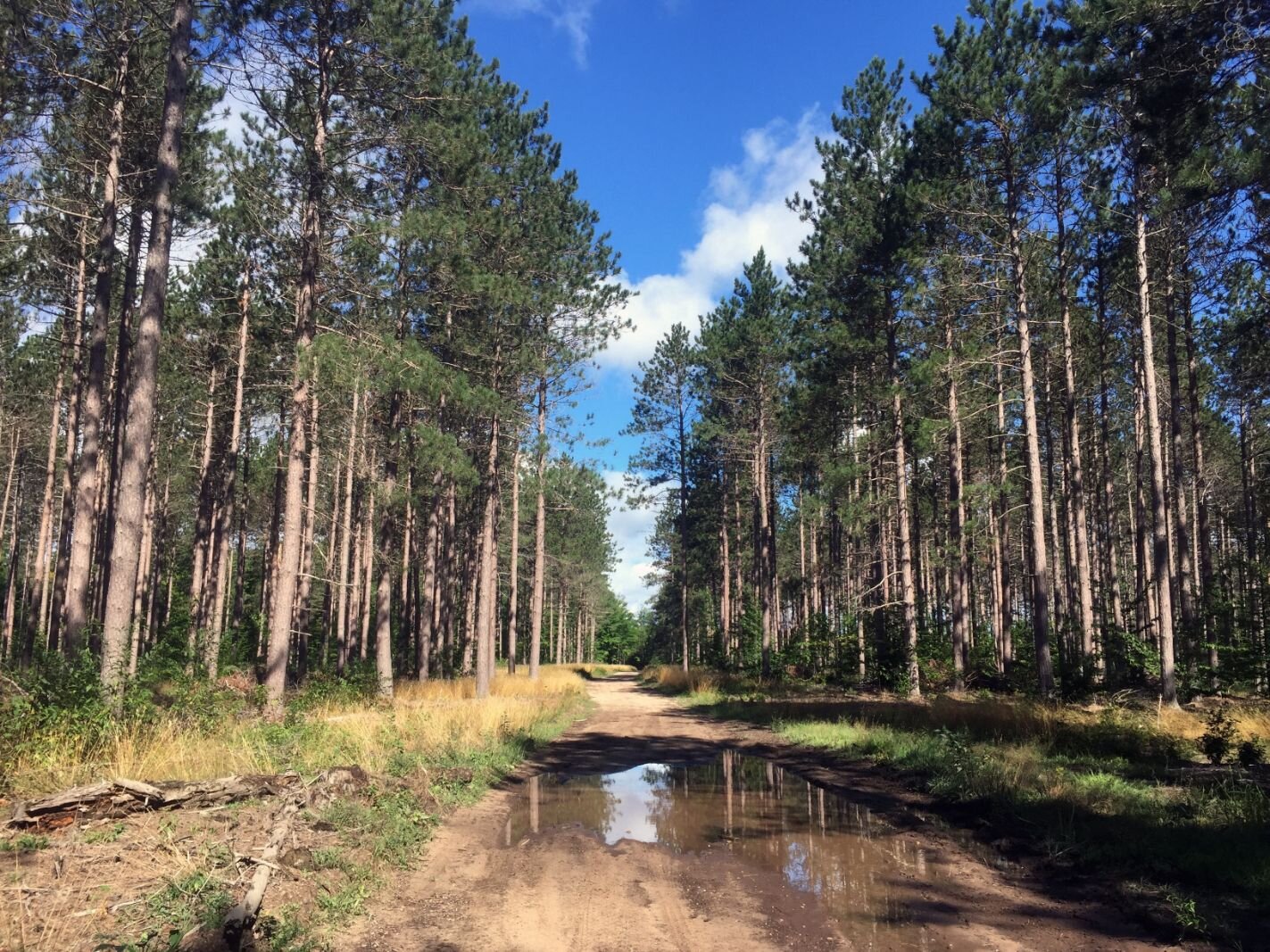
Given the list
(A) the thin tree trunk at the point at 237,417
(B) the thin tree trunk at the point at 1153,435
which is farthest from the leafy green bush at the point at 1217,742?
(A) the thin tree trunk at the point at 237,417

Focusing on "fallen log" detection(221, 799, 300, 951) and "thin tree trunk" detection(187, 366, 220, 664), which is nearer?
"fallen log" detection(221, 799, 300, 951)

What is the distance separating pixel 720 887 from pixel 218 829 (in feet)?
14.4

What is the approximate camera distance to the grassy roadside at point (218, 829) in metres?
4.40

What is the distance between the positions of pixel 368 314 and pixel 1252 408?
1277 inches

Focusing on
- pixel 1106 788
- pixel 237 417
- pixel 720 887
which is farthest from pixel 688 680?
pixel 720 887

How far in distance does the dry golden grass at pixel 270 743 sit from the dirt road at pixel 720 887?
215 cm

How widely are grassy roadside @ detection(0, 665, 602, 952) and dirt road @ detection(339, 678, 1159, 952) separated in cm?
46

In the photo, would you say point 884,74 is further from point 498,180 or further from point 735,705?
point 735,705

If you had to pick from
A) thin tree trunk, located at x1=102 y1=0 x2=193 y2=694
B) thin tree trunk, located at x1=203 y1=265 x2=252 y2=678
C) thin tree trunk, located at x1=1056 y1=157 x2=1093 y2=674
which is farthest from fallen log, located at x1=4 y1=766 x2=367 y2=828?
thin tree trunk, located at x1=1056 y1=157 x2=1093 y2=674

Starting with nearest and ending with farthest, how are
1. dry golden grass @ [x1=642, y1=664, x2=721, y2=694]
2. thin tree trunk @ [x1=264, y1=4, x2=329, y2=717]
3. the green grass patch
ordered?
the green grass patch
thin tree trunk @ [x1=264, y1=4, x2=329, y2=717]
dry golden grass @ [x1=642, y1=664, x2=721, y2=694]

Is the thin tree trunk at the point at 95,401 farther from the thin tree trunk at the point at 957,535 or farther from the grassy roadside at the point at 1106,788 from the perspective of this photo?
the thin tree trunk at the point at 957,535

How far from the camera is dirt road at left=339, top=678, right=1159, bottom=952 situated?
5.06m

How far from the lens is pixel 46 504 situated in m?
24.9

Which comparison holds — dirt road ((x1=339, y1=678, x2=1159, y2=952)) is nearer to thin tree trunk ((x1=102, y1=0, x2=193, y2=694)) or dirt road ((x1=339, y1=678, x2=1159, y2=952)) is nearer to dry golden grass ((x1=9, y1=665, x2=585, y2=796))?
dry golden grass ((x1=9, y1=665, x2=585, y2=796))
